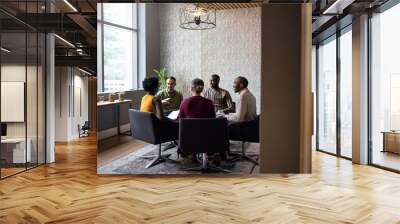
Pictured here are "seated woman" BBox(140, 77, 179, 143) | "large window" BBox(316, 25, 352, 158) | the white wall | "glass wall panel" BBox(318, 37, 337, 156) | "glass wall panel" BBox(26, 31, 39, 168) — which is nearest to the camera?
"seated woman" BBox(140, 77, 179, 143)

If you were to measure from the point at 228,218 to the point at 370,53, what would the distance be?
4890mm

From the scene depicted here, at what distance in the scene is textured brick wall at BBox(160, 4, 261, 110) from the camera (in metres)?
5.22

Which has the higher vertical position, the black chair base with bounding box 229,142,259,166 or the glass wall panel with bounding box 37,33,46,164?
the glass wall panel with bounding box 37,33,46,164

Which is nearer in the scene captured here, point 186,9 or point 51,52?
point 186,9

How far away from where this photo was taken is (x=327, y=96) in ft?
29.7

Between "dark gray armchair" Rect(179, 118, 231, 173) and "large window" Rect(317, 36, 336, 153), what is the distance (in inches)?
168

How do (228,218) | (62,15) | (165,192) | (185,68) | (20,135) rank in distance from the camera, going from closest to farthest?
(228,218) < (165,192) < (185,68) < (20,135) < (62,15)

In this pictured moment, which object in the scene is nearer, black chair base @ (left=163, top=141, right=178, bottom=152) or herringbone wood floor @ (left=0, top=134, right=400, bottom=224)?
herringbone wood floor @ (left=0, top=134, right=400, bottom=224)

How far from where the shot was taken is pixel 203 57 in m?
5.25

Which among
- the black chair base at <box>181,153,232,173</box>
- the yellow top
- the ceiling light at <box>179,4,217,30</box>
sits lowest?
the black chair base at <box>181,153,232,173</box>

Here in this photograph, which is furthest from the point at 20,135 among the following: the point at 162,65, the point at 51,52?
the point at 162,65

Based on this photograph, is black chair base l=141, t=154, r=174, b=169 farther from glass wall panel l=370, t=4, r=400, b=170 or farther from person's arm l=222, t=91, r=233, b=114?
glass wall panel l=370, t=4, r=400, b=170

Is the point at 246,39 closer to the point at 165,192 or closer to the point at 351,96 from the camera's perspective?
the point at 165,192

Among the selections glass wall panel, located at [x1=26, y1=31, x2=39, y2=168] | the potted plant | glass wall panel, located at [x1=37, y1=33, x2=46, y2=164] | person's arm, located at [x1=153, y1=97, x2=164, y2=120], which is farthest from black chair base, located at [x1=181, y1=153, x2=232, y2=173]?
glass wall panel, located at [x1=37, y1=33, x2=46, y2=164]
